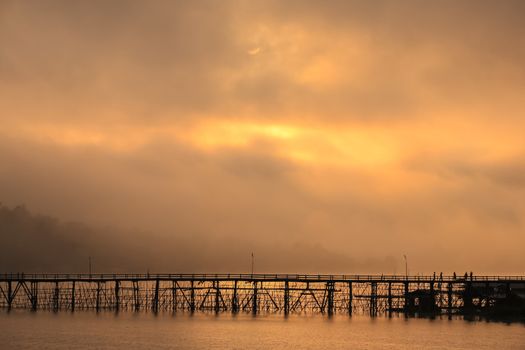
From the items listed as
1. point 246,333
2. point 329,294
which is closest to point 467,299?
point 329,294

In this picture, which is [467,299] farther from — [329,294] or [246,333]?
[246,333]

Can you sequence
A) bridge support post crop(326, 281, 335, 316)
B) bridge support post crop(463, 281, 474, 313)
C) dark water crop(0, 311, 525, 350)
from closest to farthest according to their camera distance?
1. dark water crop(0, 311, 525, 350)
2. bridge support post crop(463, 281, 474, 313)
3. bridge support post crop(326, 281, 335, 316)

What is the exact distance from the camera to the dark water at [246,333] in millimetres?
78225

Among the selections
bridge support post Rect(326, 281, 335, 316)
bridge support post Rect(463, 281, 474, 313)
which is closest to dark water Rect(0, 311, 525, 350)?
bridge support post Rect(326, 281, 335, 316)

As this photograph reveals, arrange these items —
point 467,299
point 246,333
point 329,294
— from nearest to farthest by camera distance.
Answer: point 246,333 → point 467,299 → point 329,294

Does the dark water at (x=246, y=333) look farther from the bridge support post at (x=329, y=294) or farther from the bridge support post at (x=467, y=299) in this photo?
the bridge support post at (x=467, y=299)

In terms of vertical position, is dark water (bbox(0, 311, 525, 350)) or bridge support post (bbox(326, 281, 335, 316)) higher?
bridge support post (bbox(326, 281, 335, 316))

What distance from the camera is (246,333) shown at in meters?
87.6

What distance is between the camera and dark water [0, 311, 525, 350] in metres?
78.2

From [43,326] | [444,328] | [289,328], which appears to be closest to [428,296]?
[444,328]

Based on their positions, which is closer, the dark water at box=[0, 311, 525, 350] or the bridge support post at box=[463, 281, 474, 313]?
the dark water at box=[0, 311, 525, 350]

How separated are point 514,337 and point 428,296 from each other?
28598 millimetres

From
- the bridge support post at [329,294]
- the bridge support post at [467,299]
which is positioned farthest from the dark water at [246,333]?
the bridge support post at [467,299]

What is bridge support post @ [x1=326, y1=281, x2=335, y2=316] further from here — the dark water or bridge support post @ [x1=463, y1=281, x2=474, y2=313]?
bridge support post @ [x1=463, y1=281, x2=474, y2=313]
